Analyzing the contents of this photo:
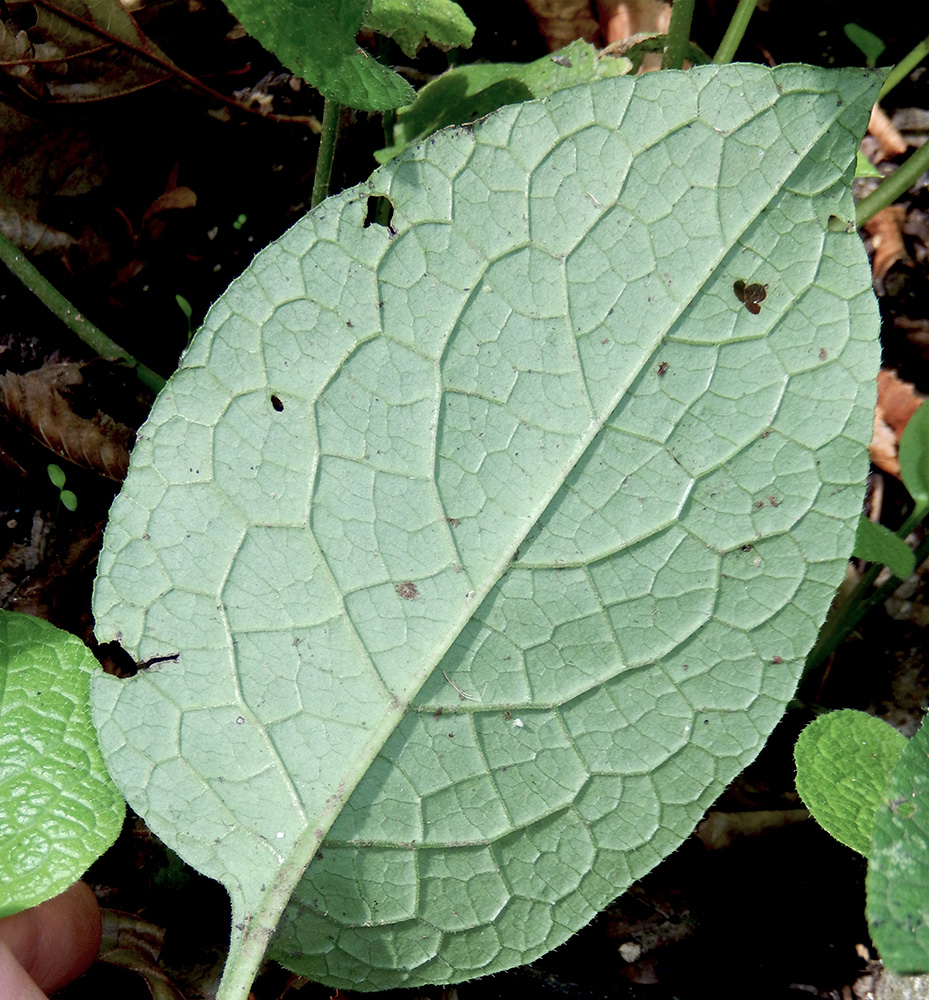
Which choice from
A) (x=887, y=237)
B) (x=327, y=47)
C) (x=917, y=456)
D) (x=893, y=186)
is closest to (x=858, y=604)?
(x=917, y=456)

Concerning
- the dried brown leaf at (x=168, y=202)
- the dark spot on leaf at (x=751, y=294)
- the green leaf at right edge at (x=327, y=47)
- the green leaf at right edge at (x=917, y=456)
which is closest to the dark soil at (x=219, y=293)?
the dried brown leaf at (x=168, y=202)

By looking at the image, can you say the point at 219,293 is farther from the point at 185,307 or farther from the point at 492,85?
the point at 492,85

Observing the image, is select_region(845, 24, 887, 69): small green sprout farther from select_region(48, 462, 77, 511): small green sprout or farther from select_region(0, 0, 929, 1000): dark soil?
select_region(48, 462, 77, 511): small green sprout

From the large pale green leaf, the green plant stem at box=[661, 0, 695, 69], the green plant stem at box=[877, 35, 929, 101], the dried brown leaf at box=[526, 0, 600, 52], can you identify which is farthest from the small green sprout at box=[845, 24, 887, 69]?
the large pale green leaf

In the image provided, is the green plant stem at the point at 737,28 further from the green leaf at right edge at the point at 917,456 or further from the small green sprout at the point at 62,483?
the small green sprout at the point at 62,483

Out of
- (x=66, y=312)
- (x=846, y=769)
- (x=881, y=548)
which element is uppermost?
(x=881, y=548)

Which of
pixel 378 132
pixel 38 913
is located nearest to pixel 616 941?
pixel 38 913

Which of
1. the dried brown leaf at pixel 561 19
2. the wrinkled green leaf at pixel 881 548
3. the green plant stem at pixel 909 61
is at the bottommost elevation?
the wrinkled green leaf at pixel 881 548
